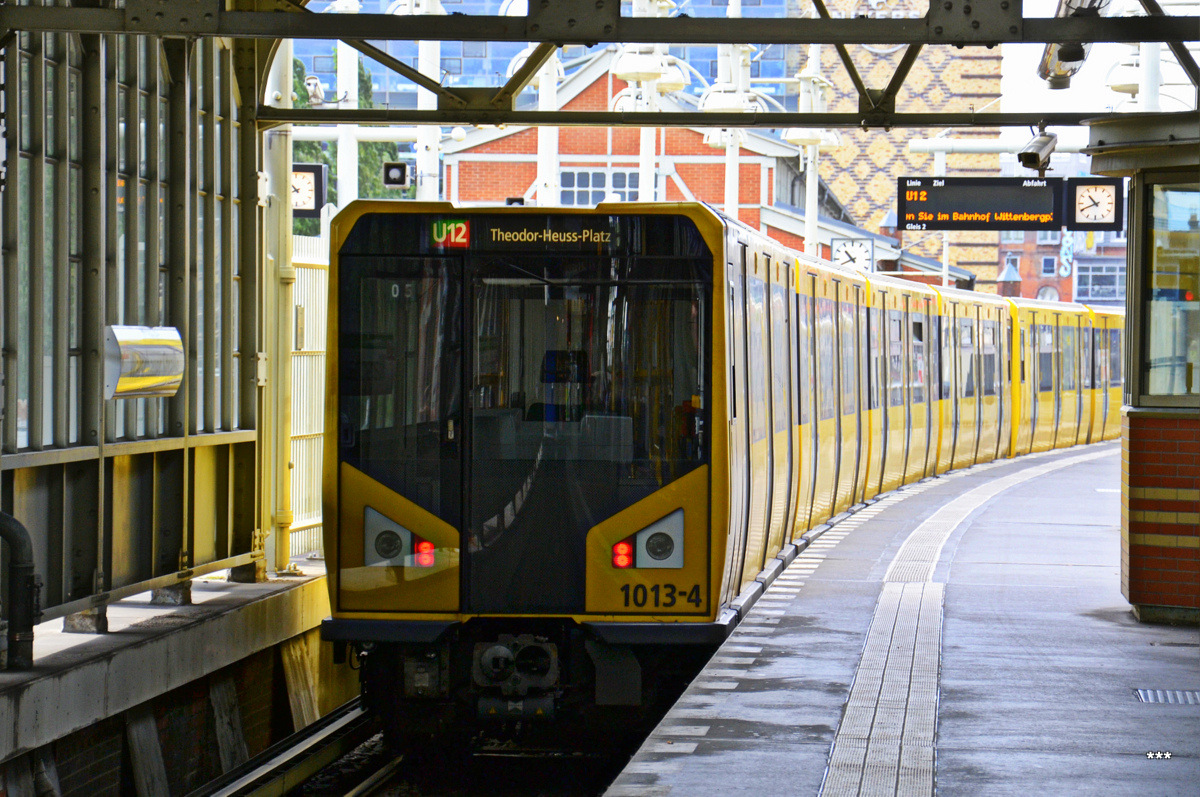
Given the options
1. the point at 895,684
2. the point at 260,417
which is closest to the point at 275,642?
the point at 260,417

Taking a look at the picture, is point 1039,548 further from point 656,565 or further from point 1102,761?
point 1102,761

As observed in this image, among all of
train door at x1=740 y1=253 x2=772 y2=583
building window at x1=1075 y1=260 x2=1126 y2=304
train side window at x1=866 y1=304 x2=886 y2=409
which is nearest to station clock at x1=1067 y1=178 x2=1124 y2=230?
train side window at x1=866 y1=304 x2=886 y2=409

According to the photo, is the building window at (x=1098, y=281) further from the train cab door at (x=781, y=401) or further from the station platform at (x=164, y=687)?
the station platform at (x=164, y=687)

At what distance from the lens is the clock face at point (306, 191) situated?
19078 millimetres

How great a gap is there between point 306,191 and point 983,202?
904cm

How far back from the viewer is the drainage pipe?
289 inches

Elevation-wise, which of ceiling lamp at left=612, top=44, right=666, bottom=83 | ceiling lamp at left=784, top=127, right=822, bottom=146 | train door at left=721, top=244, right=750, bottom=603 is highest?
ceiling lamp at left=784, top=127, right=822, bottom=146

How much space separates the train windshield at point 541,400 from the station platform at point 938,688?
1.11 meters

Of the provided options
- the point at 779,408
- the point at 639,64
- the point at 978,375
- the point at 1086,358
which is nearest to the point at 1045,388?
the point at 1086,358

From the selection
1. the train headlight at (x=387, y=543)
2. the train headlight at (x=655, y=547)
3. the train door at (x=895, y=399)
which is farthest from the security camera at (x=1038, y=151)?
the train door at (x=895, y=399)

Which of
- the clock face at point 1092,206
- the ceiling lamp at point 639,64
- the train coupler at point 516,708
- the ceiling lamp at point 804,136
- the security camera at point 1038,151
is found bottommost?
the train coupler at point 516,708

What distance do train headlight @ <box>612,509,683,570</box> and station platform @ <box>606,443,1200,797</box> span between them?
0.63 m

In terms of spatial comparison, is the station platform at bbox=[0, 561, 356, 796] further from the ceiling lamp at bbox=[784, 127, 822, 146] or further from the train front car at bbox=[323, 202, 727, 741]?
the ceiling lamp at bbox=[784, 127, 822, 146]

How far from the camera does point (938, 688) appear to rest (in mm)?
7957
